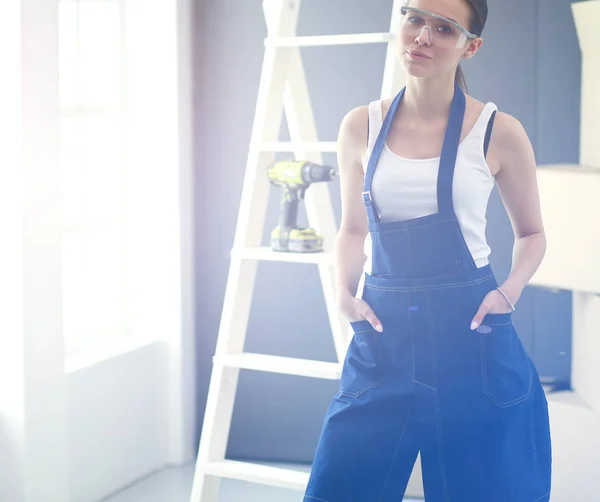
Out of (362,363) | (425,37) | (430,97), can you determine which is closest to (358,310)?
(362,363)

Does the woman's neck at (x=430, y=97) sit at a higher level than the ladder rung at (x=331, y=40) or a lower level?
lower

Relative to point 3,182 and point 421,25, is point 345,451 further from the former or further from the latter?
point 3,182

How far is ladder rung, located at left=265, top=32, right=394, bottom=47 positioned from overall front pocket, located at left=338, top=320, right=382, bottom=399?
1123 millimetres

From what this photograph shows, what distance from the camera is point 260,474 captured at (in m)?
2.96

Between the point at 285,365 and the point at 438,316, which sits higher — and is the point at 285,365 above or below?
below

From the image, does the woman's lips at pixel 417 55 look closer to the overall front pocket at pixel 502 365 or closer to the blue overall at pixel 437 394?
the blue overall at pixel 437 394

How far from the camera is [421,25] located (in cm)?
195

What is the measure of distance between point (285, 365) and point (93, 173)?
1.10 metres

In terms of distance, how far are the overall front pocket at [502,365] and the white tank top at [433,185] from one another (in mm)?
144

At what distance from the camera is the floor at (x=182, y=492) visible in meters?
3.37

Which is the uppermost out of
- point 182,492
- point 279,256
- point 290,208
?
point 290,208

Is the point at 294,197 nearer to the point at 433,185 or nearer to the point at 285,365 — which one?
the point at 285,365

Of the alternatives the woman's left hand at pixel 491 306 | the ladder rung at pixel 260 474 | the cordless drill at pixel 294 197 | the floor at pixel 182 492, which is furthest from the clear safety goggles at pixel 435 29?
the floor at pixel 182 492

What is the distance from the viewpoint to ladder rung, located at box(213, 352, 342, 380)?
2896 mm
